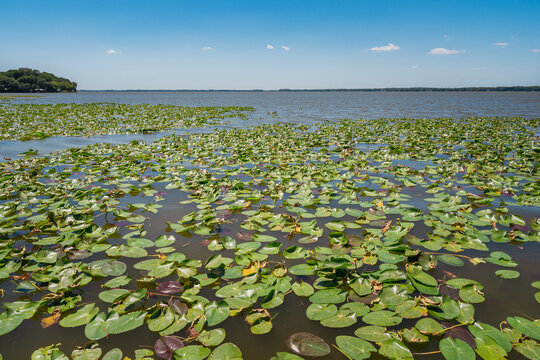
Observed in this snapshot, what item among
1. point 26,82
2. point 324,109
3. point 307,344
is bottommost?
point 307,344

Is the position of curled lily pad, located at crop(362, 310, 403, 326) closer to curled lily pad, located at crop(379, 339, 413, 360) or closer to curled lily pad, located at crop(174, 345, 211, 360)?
curled lily pad, located at crop(379, 339, 413, 360)

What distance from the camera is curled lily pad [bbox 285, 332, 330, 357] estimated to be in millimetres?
1718

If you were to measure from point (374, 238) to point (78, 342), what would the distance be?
267cm

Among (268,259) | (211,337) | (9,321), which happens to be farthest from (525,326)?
(9,321)

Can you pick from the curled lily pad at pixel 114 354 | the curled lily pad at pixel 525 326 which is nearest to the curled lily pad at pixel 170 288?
the curled lily pad at pixel 114 354

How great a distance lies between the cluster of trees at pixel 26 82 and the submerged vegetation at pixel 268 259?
3680 inches

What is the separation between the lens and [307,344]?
1.76 m

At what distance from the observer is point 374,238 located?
3031 mm

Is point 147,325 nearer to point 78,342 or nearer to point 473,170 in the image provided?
point 78,342

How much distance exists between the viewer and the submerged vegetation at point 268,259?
1827 mm

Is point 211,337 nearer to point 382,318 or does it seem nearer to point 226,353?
point 226,353

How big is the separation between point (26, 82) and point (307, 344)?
337 feet

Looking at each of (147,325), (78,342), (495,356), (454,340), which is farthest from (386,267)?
(78,342)

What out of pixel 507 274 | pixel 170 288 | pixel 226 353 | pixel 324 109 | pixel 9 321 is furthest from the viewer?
pixel 324 109
